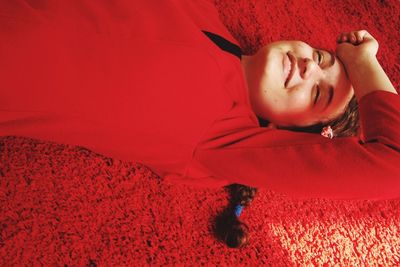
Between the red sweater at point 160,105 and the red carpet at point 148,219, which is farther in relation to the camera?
the red carpet at point 148,219

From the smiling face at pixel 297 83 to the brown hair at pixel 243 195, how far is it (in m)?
0.04

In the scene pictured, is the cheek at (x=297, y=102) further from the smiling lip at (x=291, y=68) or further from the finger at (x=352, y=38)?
the finger at (x=352, y=38)

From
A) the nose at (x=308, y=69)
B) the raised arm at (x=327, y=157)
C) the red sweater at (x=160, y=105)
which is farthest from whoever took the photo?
the nose at (x=308, y=69)

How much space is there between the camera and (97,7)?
1.81ft

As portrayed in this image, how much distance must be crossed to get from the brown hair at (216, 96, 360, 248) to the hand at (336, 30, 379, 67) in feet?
0.29

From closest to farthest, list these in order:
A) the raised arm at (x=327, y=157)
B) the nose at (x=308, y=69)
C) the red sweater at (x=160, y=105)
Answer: the red sweater at (x=160, y=105) → the raised arm at (x=327, y=157) → the nose at (x=308, y=69)

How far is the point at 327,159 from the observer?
61 centimetres

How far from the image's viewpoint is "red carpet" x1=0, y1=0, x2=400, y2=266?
0.66 metres

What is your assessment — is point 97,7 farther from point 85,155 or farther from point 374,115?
point 374,115

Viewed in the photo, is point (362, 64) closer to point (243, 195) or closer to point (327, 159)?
point (327, 159)

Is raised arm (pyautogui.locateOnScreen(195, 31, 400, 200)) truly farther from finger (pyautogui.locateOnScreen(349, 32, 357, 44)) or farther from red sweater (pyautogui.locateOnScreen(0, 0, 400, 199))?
finger (pyautogui.locateOnScreen(349, 32, 357, 44))

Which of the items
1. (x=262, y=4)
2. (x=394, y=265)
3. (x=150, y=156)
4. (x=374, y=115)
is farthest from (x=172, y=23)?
(x=394, y=265)

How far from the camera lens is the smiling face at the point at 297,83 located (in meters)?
0.74

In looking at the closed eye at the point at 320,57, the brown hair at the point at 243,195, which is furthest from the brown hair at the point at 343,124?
the closed eye at the point at 320,57
